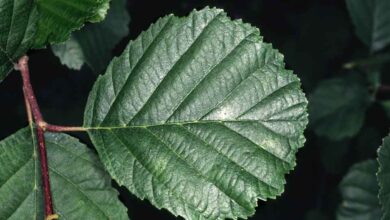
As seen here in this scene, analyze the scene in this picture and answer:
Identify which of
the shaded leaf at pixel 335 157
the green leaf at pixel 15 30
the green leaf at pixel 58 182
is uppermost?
the shaded leaf at pixel 335 157

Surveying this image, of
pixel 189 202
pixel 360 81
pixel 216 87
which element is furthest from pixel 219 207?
pixel 360 81

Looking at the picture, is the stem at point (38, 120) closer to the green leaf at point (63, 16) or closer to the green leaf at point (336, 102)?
the green leaf at point (63, 16)

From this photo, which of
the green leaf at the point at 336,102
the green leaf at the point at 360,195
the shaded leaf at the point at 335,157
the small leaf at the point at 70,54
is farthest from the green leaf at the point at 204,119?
the shaded leaf at the point at 335,157

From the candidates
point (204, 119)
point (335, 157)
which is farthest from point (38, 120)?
point (335, 157)

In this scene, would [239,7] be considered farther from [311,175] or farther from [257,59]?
[257,59]

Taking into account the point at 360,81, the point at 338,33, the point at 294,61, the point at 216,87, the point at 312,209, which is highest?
the point at 338,33

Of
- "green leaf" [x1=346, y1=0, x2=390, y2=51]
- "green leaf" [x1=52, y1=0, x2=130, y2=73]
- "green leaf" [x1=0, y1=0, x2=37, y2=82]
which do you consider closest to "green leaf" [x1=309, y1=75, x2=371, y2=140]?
"green leaf" [x1=346, y1=0, x2=390, y2=51]
